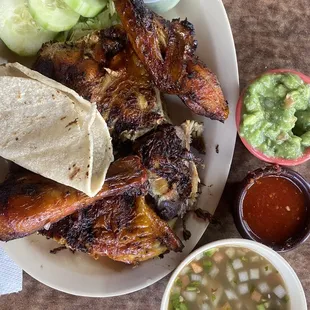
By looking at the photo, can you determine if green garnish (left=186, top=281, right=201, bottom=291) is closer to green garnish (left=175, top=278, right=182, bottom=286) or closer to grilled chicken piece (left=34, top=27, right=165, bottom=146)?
green garnish (left=175, top=278, right=182, bottom=286)

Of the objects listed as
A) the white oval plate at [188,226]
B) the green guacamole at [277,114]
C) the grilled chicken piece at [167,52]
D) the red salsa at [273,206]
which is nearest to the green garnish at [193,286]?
the white oval plate at [188,226]

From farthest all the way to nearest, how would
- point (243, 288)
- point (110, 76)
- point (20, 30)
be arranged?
point (243, 288), point (20, 30), point (110, 76)

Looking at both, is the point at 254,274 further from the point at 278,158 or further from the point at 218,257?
the point at 278,158

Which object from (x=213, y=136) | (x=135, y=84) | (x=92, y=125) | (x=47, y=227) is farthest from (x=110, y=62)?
(x=47, y=227)

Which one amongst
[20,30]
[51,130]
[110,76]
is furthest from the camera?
[20,30]

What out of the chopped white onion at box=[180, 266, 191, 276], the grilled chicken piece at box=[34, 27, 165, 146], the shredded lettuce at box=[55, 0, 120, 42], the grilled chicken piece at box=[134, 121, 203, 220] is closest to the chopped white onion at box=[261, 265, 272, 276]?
the chopped white onion at box=[180, 266, 191, 276]

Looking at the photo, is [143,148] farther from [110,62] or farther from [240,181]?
[240,181]

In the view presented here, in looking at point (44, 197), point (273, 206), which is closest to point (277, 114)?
point (273, 206)
